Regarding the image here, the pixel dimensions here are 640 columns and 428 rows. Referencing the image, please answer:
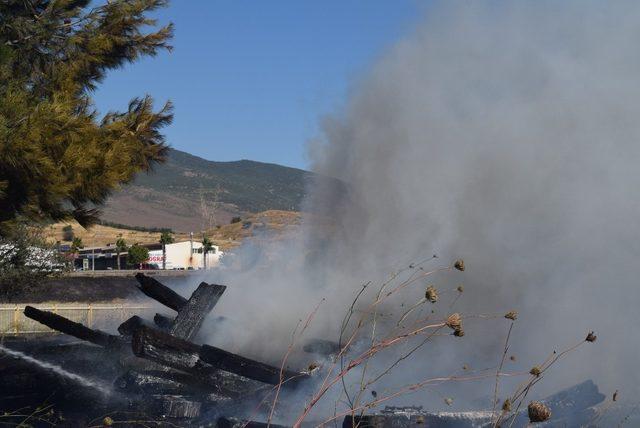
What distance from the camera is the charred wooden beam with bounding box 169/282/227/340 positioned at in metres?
9.49

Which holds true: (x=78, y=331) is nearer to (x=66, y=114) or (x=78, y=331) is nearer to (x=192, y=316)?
(x=192, y=316)

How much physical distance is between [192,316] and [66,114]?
117 inches

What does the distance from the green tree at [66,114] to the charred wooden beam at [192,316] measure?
2.16 m

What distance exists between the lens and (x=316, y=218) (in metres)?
16.3

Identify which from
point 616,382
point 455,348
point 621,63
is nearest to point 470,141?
point 621,63

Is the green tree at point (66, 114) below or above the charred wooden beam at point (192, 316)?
above

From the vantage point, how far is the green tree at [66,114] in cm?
976

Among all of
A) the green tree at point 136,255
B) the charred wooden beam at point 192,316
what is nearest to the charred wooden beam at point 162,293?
the charred wooden beam at point 192,316

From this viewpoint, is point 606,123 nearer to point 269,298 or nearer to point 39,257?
point 269,298

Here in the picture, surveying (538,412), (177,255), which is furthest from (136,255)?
(538,412)

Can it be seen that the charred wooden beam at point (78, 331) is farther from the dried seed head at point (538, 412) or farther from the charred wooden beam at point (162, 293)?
the dried seed head at point (538, 412)

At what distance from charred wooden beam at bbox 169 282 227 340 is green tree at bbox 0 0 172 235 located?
2.16 metres

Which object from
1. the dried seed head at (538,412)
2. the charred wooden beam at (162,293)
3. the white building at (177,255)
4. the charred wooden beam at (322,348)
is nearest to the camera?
the dried seed head at (538,412)

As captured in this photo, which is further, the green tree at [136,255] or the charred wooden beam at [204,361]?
the green tree at [136,255]
